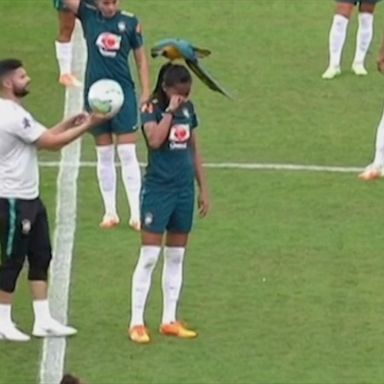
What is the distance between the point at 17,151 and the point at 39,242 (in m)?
0.64

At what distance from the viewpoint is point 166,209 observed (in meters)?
11.7

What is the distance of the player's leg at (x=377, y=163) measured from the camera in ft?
A: 50.2

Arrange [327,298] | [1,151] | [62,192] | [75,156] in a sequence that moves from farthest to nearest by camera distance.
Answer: [75,156], [62,192], [327,298], [1,151]

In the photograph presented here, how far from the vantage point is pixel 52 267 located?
13.3 m

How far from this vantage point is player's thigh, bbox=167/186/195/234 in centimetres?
1173

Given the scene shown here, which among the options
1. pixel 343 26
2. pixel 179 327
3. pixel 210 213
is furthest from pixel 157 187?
pixel 343 26

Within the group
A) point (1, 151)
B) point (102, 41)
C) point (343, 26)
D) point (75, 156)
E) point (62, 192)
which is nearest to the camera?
point (1, 151)

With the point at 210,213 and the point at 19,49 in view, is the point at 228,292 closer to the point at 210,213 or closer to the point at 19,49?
the point at 210,213

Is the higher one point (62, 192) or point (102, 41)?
point (102, 41)

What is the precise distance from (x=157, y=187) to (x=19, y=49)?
7.91 meters

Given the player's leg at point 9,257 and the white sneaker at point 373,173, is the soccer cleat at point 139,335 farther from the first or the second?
the white sneaker at point 373,173

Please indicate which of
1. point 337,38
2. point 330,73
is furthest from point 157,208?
point 330,73

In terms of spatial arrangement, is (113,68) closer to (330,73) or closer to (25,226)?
(25,226)

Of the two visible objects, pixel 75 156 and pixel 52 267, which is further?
pixel 75 156
